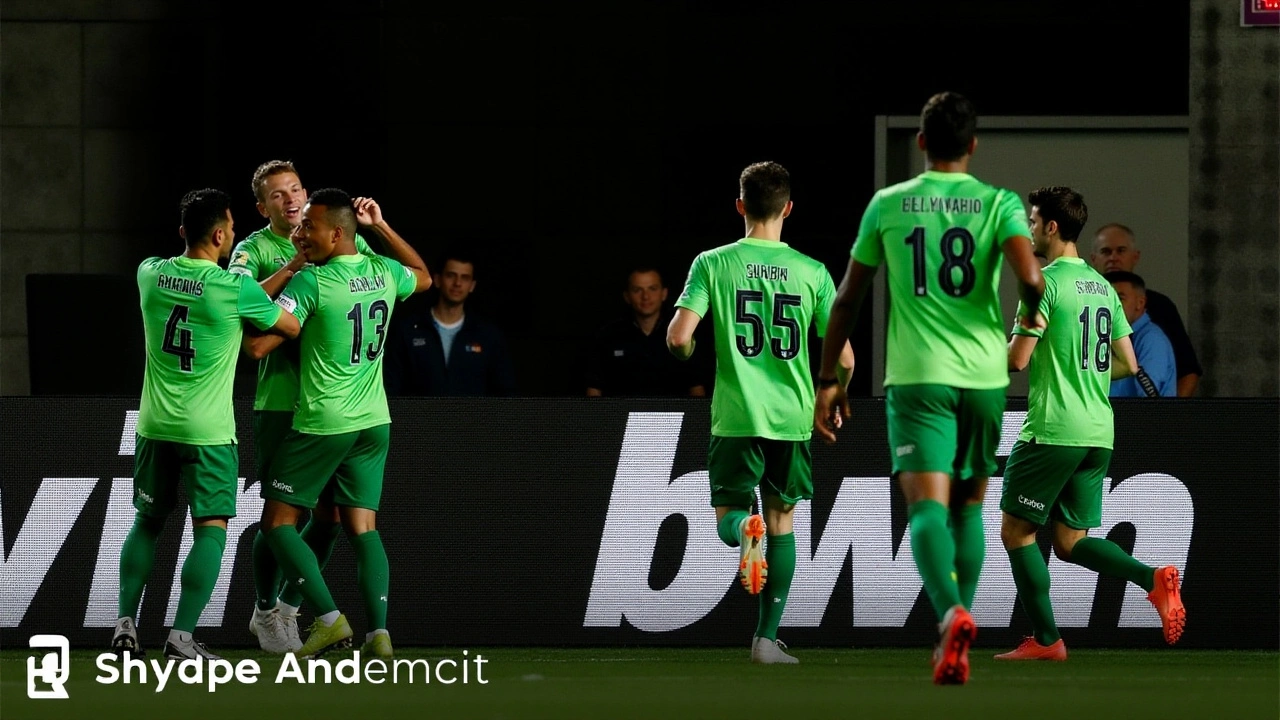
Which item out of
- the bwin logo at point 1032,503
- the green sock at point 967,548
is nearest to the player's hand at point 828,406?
the green sock at point 967,548

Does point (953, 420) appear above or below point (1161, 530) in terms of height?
above

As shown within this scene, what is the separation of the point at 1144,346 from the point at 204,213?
16.4 ft

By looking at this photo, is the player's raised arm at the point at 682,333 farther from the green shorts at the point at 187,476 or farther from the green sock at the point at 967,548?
the green shorts at the point at 187,476

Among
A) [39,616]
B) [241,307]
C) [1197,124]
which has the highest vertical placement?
[1197,124]

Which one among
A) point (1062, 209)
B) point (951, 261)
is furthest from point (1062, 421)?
point (951, 261)

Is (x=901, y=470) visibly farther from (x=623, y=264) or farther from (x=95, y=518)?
(x=623, y=264)

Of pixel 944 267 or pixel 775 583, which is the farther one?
pixel 775 583

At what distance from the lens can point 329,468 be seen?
8.46 metres

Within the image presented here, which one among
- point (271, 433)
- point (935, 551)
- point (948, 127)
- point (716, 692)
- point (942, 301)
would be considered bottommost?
point (716, 692)

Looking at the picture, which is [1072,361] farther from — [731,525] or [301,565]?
[301,565]

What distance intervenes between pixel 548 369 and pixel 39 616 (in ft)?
15.2

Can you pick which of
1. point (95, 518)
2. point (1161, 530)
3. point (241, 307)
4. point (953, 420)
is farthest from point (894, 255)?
point (95, 518)

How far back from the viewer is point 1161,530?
9.71 m

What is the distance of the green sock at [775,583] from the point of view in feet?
27.7
